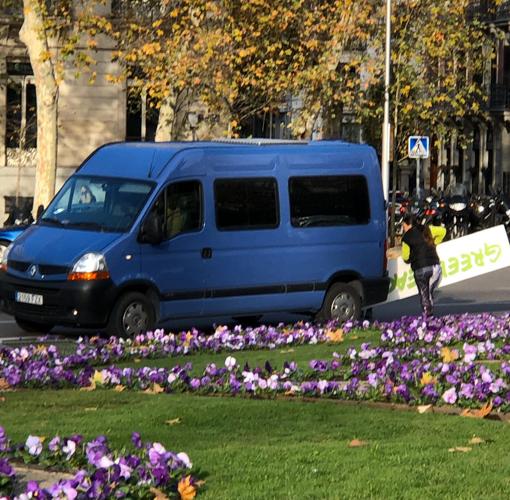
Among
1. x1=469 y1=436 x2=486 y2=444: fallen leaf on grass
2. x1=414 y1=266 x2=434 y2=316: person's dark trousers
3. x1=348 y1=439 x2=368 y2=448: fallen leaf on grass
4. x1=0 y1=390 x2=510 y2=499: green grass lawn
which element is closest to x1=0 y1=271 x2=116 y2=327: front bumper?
x1=414 y1=266 x2=434 y2=316: person's dark trousers

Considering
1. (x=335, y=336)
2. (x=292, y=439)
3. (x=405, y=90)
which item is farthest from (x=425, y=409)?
(x=405, y=90)

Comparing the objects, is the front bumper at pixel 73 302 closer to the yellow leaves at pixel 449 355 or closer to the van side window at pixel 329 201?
the van side window at pixel 329 201

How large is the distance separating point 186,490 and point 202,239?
1048 cm

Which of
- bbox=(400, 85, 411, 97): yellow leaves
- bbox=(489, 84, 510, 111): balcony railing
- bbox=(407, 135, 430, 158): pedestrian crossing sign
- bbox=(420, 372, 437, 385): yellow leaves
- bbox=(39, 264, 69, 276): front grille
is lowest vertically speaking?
bbox=(420, 372, 437, 385): yellow leaves

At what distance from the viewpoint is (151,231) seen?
17.5 metres

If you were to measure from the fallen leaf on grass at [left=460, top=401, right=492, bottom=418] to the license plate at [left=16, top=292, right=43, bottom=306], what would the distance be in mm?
7729

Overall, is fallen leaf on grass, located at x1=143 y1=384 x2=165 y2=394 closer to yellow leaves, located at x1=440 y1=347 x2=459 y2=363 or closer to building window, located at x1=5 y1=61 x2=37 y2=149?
yellow leaves, located at x1=440 y1=347 x2=459 y2=363

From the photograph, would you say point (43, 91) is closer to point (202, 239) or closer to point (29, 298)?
point (202, 239)

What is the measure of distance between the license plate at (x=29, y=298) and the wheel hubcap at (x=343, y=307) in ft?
12.6

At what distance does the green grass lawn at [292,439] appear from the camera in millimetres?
7926

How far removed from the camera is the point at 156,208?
17.7m

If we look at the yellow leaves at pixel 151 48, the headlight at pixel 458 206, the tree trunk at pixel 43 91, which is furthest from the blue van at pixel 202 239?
the headlight at pixel 458 206

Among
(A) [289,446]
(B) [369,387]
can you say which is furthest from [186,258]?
(A) [289,446]

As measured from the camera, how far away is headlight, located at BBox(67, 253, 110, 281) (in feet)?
56.4
